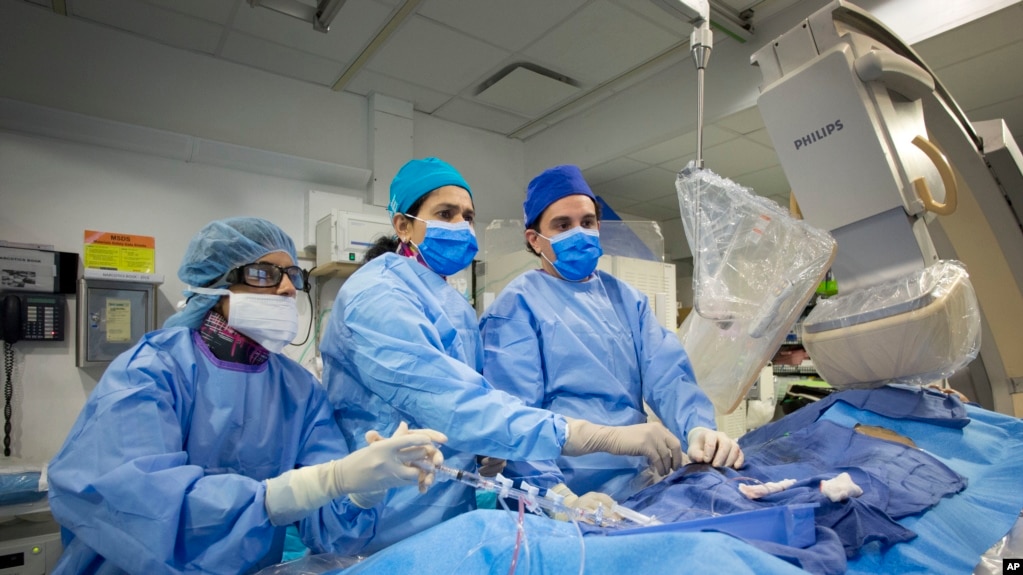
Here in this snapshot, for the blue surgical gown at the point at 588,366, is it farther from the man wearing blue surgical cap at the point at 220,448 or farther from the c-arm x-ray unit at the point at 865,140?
the c-arm x-ray unit at the point at 865,140

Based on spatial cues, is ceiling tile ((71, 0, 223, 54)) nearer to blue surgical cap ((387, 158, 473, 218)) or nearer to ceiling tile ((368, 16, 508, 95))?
ceiling tile ((368, 16, 508, 95))

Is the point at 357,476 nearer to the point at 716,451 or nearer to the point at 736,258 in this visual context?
the point at 716,451

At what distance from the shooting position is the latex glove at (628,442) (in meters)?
1.21

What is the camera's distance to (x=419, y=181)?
Answer: 59.7 inches

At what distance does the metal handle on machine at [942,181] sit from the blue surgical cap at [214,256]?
1774mm

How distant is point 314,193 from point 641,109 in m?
2.37

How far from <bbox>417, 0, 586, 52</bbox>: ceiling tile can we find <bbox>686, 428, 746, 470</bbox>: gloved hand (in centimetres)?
249

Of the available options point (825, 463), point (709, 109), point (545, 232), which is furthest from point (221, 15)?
point (825, 463)

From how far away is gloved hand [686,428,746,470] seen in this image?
4.25 feet

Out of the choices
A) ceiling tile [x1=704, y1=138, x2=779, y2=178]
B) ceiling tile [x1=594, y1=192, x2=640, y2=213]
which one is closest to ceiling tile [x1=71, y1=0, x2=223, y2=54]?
ceiling tile [x1=594, y1=192, x2=640, y2=213]

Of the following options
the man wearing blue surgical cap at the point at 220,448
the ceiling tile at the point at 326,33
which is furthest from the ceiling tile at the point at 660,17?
the man wearing blue surgical cap at the point at 220,448

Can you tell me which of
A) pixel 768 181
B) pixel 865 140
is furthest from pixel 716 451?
pixel 768 181

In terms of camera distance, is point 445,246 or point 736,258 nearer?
point 445,246

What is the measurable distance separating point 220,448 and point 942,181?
82.2 inches
